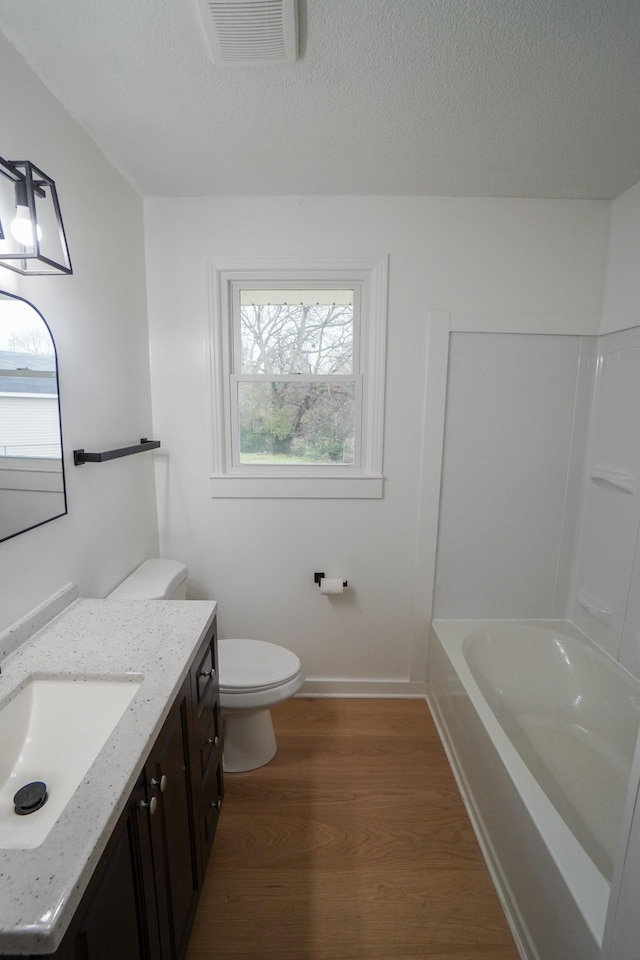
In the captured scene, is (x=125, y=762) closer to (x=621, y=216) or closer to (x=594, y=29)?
(x=594, y=29)

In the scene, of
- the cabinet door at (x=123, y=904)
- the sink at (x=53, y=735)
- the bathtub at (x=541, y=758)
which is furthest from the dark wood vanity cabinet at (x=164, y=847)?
the bathtub at (x=541, y=758)

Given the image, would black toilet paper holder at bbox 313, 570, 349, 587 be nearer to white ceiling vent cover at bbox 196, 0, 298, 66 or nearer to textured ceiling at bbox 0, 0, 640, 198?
textured ceiling at bbox 0, 0, 640, 198

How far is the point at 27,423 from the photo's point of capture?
Result: 1.14 meters

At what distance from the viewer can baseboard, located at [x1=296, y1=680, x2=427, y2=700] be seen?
222 cm

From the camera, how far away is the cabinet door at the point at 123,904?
24.5 inches

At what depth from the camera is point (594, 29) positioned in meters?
1.03

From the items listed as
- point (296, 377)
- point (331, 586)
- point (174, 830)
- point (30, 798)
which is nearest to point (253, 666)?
point (331, 586)

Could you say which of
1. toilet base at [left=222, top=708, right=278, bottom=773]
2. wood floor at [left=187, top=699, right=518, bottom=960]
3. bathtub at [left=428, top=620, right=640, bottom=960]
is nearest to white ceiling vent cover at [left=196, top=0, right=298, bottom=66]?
bathtub at [left=428, top=620, right=640, bottom=960]

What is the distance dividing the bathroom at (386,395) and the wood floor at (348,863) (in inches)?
18.9

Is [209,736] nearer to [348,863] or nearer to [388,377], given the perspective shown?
[348,863]

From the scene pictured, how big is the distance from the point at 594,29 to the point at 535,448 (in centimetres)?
146

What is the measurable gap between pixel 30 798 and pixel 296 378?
5.66 feet

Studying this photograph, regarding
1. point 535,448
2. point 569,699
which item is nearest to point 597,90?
point 535,448

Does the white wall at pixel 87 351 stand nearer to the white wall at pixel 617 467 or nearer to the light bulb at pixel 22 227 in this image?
the light bulb at pixel 22 227
